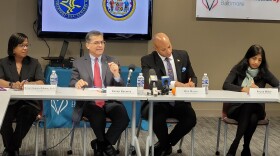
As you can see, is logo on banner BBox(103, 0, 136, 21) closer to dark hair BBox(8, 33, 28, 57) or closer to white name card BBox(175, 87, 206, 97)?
dark hair BBox(8, 33, 28, 57)

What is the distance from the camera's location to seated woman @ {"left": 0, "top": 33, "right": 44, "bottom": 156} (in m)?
3.82

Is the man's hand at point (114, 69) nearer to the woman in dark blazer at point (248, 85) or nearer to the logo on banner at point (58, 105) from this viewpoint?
the woman in dark blazer at point (248, 85)

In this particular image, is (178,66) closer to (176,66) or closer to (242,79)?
(176,66)

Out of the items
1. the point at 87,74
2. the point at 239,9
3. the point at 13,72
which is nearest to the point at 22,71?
the point at 13,72

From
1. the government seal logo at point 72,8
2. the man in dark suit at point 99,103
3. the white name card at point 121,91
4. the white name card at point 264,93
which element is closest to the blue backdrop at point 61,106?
the government seal logo at point 72,8

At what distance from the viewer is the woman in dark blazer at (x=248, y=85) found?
13.1 feet

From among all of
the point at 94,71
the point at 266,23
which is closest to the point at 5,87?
the point at 94,71

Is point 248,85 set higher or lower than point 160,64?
lower

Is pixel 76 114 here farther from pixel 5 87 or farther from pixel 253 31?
pixel 253 31

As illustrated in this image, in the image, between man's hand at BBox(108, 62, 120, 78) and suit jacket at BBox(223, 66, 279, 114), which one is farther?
suit jacket at BBox(223, 66, 279, 114)

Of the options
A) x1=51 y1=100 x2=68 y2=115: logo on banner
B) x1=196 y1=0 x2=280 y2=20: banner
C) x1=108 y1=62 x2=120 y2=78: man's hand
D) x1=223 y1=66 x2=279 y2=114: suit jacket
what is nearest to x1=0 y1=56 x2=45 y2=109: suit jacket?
x1=108 y1=62 x2=120 y2=78: man's hand

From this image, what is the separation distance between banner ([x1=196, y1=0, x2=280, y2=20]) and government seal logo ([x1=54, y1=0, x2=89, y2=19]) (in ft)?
5.08

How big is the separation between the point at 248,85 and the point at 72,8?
2593mm

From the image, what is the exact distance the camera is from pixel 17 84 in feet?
12.5
